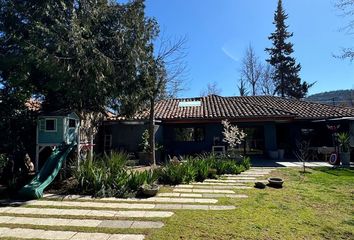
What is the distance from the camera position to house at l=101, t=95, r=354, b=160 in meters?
17.9

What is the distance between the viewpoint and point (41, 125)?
9203mm

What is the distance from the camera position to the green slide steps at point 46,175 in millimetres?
7402

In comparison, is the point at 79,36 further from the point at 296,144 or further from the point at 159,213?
the point at 296,144

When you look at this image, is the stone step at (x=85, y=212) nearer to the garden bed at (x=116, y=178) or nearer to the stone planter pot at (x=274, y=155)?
the garden bed at (x=116, y=178)

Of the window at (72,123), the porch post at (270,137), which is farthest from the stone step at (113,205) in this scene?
the porch post at (270,137)

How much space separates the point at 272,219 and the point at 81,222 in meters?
3.53

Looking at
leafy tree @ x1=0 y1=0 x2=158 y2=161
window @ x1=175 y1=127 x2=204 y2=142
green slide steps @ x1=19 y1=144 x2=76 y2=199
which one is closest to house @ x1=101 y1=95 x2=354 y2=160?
window @ x1=175 y1=127 x2=204 y2=142

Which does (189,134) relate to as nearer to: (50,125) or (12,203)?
(50,125)

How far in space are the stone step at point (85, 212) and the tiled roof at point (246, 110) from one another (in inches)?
427

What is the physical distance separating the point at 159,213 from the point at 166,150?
1271 cm

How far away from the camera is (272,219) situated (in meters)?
5.67

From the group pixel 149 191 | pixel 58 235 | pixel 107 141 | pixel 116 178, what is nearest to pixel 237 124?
pixel 107 141

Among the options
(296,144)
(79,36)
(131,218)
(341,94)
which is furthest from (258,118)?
(341,94)

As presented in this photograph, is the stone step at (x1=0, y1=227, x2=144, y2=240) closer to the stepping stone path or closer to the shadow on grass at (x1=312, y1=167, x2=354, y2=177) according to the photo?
the stepping stone path
